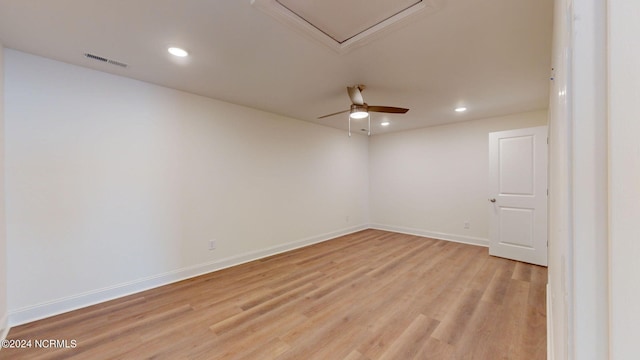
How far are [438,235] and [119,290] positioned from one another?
5.25m

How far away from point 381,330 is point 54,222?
3.23 meters

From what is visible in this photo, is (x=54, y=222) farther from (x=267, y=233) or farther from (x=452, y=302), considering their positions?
(x=452, y=302)

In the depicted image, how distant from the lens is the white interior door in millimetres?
3500

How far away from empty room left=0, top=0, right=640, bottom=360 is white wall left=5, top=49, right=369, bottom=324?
0.06 feet

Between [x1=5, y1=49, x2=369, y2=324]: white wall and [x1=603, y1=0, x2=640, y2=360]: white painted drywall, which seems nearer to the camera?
[x1=603, y1=0, x2=640, y2=360]: white painted drywall

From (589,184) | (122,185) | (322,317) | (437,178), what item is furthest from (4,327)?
(437,178)

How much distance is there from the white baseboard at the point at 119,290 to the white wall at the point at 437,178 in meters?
3.03

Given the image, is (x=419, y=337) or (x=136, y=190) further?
(x=136, y=190)

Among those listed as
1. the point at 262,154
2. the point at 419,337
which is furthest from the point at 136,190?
the point at 419,337

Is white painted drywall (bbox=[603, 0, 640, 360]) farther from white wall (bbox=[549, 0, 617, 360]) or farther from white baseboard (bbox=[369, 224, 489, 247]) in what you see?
white baseboard (bbox=[369, 224, 489, 247])

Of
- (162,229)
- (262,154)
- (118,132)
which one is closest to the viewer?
(118,132)

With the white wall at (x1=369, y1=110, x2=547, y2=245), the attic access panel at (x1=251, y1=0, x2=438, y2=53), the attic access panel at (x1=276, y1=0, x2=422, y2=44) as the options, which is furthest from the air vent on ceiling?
the white wall at (x1=369, y1=110, x2=547, y2=245)

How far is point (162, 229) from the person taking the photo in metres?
2.98

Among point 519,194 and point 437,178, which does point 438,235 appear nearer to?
point 437,178
